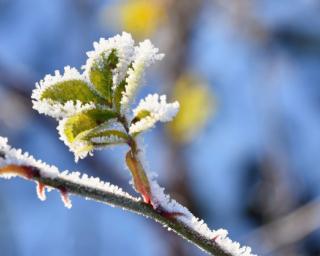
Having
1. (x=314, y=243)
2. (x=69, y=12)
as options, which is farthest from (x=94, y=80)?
(x=69, y=12)

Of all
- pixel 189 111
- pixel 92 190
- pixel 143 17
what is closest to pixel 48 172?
pixel 92 190

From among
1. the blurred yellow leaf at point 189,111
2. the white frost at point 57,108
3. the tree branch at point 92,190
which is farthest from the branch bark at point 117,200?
the blurred yellow leaf at point 189,111

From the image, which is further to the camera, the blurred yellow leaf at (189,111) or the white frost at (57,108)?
the blurred yellow leaf at (189,111)

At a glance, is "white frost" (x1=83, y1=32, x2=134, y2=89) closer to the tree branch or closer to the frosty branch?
the frosty branch

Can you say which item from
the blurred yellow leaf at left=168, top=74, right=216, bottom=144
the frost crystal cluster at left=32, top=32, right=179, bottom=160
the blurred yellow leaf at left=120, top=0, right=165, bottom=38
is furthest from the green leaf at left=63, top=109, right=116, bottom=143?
the blurred yellow leaf at left=120, top=0, right=165, bottom=38

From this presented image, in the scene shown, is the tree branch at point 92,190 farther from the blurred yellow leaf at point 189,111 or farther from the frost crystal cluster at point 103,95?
the blurred yellow leaf at point 189,111

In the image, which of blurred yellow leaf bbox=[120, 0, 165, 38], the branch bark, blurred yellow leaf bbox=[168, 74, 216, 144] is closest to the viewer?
the branch bark

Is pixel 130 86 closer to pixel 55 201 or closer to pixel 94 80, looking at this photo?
pixel 94 80
